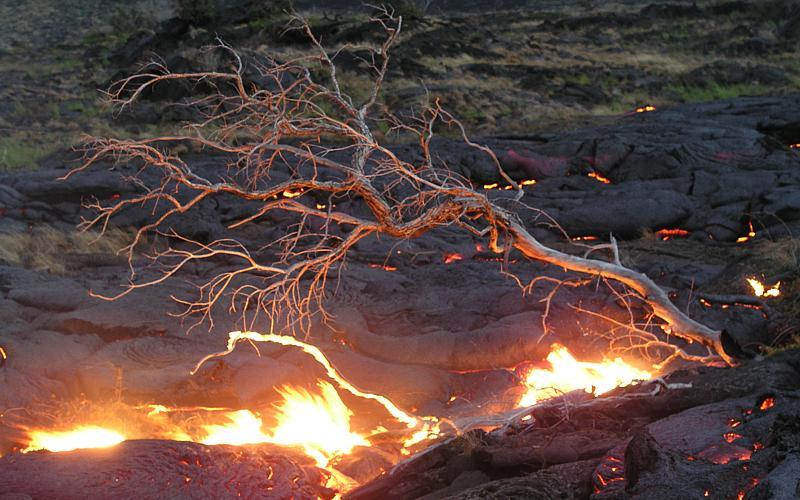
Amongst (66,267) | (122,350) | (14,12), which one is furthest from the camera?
(14,12)

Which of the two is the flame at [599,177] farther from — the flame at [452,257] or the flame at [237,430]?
the flame at [237,430]

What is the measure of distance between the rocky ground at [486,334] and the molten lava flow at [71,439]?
0.21m

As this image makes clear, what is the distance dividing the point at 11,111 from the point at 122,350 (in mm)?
20180

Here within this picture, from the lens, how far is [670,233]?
40.2ft

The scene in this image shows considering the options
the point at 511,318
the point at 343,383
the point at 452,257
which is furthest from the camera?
the point at 452,257

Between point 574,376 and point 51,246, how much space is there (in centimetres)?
823

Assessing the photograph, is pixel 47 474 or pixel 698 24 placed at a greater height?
pixel 47 474

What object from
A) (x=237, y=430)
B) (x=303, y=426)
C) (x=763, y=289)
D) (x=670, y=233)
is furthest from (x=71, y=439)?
(x=670, y=233)

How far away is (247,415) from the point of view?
6.98 metres

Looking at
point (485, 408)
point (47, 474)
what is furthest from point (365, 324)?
point (47, 474)

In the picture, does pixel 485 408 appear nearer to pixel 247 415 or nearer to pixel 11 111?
pixel 247 415

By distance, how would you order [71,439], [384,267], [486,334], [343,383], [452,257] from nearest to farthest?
[71,439], [343,383], [486,334], [384,267], [452,257]

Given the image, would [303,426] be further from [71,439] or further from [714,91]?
[714,91]

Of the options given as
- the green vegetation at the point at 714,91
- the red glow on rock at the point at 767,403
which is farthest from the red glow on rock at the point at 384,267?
the green vegetation at the point at 714,91
